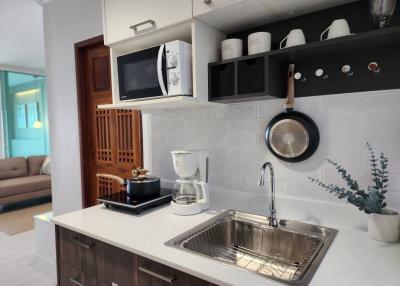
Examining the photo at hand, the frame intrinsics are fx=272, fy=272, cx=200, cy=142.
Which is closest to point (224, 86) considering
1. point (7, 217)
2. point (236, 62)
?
point (236, 62)

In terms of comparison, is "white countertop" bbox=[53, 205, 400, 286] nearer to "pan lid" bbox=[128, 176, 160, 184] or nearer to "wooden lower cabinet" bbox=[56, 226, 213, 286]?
"wooden lower cabinet" bbox=[56, 226, 213, 286]

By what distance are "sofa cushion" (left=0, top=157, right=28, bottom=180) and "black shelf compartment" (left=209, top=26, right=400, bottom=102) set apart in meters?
4.90

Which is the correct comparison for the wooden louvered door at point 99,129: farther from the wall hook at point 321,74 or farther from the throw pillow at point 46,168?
the throw pillow at point 46,168

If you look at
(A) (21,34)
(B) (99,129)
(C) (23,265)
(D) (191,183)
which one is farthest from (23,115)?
(D) (191,183)

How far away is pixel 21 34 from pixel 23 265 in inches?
113

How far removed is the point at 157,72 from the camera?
1.34 metres

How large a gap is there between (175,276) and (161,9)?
3.86 feet

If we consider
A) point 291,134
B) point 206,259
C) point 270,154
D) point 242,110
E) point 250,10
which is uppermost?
point 250,10

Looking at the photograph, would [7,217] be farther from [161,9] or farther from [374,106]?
[374,106]

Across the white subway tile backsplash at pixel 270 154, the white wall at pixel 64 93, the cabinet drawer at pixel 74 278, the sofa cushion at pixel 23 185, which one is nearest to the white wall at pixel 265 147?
the white subway tile backsplash at pixel 270 154

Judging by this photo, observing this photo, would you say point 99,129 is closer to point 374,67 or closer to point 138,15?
point 138,15

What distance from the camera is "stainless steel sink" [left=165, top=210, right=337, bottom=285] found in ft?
3.76

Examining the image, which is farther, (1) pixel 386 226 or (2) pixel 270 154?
(2) pixel 270 154

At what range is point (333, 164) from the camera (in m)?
1.24
